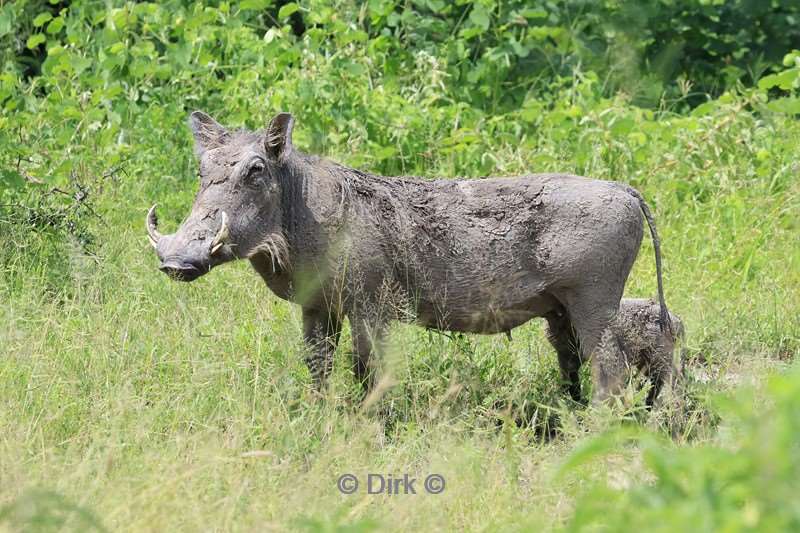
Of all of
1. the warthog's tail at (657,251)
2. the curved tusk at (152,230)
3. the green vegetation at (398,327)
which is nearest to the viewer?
the green vegetation at (398,327)

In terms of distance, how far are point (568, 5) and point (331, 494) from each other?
632cm

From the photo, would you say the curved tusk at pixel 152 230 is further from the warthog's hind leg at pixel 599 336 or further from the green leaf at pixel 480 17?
the green leaf at pixel 480 17

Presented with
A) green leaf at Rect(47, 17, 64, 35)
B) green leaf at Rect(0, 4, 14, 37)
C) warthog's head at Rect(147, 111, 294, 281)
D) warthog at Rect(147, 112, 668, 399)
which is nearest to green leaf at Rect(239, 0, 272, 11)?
green leaf at Rect(47, 17, 64, 35)

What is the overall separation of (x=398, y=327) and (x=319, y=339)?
0.36m

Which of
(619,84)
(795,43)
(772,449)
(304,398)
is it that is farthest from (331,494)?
(795,43)

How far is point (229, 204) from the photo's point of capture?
5.27m

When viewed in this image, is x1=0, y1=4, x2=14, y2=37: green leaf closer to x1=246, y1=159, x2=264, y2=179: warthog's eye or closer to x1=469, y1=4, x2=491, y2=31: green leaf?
x1=469, y1=4, x2=491, y2=31: green leaf

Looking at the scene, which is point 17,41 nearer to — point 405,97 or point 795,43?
point 405,97

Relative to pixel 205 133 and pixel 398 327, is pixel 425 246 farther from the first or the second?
pixel 205 133

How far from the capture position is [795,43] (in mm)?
10555

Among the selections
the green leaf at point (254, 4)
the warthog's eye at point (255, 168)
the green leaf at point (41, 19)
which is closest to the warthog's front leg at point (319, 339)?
the warthog's eye at point (255, 168)

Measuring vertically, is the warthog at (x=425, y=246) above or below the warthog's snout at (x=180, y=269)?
below

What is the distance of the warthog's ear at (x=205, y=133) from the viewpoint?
555 centimetres

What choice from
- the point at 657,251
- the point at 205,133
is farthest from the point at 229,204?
the point at 657,251
